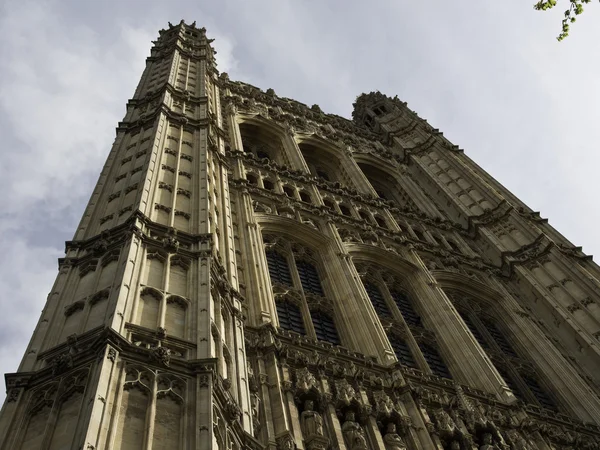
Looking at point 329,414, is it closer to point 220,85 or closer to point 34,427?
point 34,427

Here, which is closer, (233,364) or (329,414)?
(233,364)

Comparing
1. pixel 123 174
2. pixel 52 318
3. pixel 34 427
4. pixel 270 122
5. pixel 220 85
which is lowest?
pixel 34 427

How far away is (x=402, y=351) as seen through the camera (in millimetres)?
17578

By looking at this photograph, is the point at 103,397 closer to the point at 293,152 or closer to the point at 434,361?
the point at 434,361

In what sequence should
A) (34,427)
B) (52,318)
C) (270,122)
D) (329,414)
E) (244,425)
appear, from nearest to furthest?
(34,427)
(244,425)
(52,318)
(329,414)
(270,122)

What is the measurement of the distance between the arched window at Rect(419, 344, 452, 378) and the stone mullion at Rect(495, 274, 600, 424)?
2.88 meters

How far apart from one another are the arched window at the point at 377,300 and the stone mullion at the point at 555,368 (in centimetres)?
396

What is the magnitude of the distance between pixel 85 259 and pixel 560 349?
44.3 feet

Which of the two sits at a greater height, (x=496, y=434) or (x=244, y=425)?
(x=496, y=434)

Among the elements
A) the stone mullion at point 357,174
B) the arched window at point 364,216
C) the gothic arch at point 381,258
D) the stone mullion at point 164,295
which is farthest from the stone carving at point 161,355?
the stone mullion at point 357,174

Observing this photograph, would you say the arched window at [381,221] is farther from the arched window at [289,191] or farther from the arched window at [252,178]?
the arched window at [252,178]

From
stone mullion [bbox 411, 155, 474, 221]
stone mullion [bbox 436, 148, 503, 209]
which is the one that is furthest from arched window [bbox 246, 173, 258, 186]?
stone mullion [bbox 436, 148, 503, 209]

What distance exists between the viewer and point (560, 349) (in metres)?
20.2

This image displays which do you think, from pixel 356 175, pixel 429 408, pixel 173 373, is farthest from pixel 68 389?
pixel 356 175
